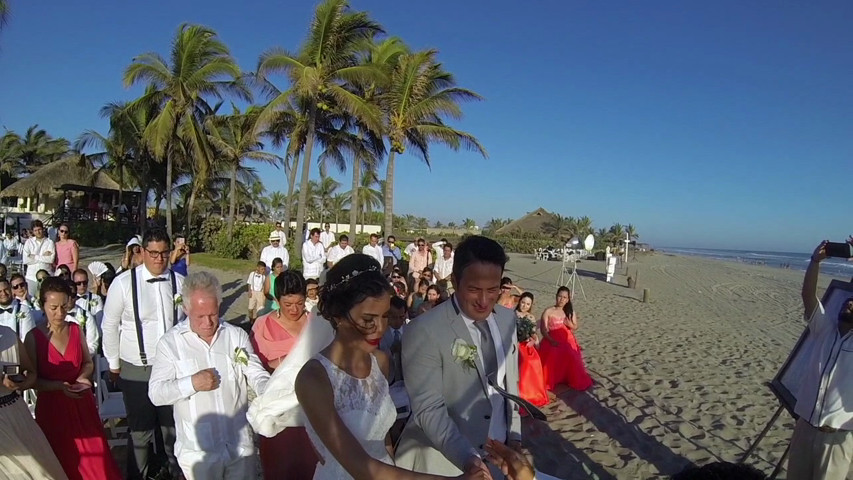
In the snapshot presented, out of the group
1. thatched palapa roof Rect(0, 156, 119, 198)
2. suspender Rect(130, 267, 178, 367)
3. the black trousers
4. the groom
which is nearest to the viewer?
the groom

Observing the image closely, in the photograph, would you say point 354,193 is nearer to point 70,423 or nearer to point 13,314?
point 13,314

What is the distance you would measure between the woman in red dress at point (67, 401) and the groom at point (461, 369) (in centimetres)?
266

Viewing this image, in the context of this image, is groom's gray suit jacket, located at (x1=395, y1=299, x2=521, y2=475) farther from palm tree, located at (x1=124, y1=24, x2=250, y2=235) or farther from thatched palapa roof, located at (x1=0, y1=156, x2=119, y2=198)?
thatched palapa roof, located at (x1=0, y1=156, x2=119, y2=198)

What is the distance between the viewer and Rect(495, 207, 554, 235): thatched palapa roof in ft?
196

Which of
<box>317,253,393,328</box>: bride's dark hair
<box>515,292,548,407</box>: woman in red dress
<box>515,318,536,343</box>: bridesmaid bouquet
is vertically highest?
<box>317,253,393,328</box>: bride's dark hair

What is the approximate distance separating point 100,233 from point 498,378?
32.6 meters

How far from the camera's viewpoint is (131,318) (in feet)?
13.4

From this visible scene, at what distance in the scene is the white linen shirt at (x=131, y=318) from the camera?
404 centimetres

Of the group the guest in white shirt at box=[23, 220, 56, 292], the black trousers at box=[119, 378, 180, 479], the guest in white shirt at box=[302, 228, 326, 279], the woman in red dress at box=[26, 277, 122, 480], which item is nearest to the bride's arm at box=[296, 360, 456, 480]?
the black trousers at box=[119, 378, 180, 479]

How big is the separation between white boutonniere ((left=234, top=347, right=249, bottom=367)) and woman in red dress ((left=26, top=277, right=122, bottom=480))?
1.48 meters

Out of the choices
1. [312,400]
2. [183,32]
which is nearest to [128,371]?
[312,400]

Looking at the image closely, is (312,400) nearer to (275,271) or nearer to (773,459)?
(773,459)

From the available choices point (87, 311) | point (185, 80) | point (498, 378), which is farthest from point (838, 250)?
point (185, 80)

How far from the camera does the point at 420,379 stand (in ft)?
7.23
